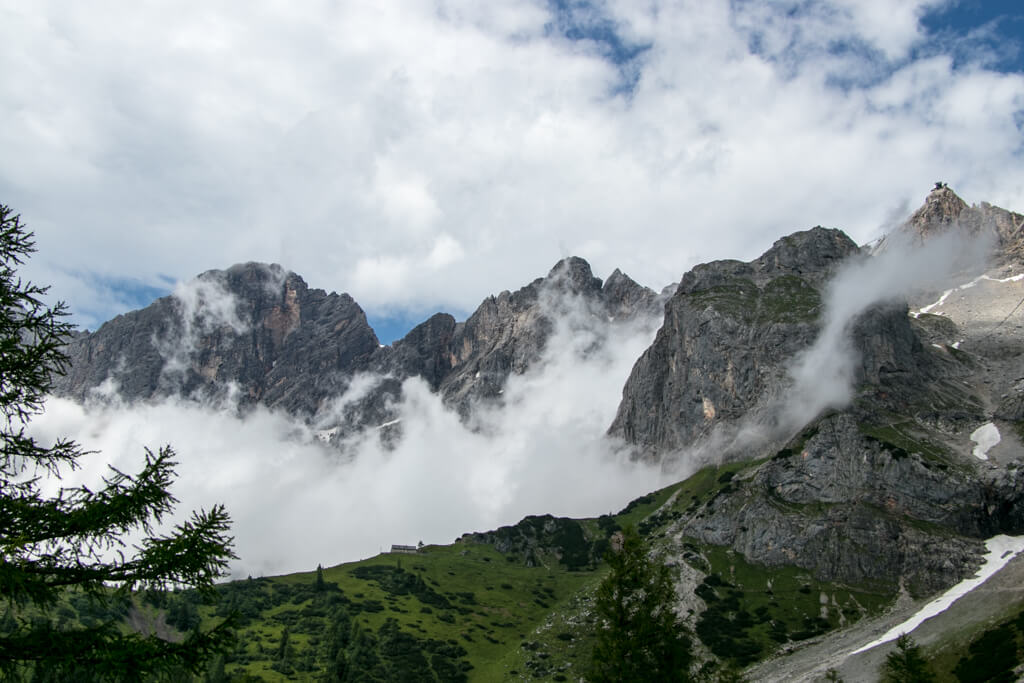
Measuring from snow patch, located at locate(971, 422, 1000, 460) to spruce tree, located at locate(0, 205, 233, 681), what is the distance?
663 feet

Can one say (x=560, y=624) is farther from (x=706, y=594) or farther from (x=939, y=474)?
(x=939, y=474)

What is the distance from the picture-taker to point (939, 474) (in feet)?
516

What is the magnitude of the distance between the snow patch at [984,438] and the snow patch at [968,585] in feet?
102

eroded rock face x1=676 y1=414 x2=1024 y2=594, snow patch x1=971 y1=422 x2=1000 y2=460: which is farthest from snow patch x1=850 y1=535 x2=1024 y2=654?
snow patch x1=971 y1=422 x2=1000 y2=460

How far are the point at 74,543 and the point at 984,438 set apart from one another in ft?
707

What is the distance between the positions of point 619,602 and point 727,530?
497ft

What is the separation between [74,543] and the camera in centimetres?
1152

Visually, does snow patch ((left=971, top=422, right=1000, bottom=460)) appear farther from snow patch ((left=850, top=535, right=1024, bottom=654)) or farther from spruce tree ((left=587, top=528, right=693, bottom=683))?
spruce tree ((left=587, top=528, right=693, bottom=683))

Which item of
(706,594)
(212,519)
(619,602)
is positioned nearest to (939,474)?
(706,594)

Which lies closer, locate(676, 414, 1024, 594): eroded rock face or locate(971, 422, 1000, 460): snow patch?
locate(676, 414, 1024, 594): eroded rock face

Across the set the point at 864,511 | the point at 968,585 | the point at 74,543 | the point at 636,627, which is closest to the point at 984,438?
the point at 864,511

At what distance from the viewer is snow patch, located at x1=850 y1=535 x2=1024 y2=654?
11475 centimetres

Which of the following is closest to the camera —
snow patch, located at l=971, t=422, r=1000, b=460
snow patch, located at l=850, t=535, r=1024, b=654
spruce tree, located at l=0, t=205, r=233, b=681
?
spruce tree, located at l=0, t=205, r=233, b=681

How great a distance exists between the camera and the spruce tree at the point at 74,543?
35.2 ft
